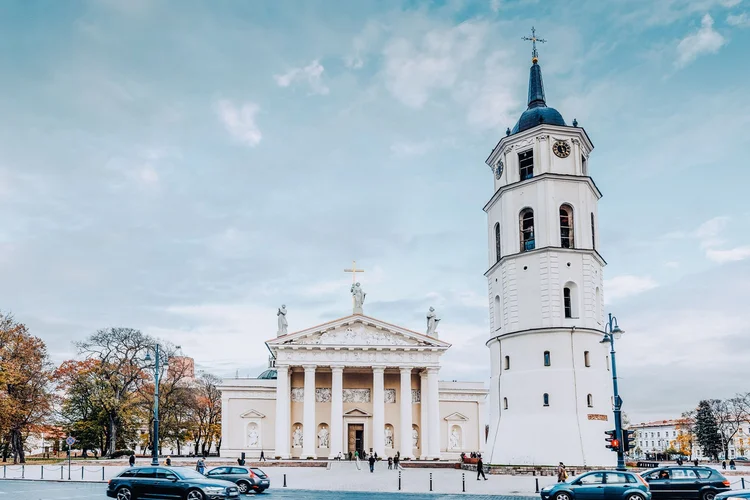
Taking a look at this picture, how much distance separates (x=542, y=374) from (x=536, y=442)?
12.1 ft

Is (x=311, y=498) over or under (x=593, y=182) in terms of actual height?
under

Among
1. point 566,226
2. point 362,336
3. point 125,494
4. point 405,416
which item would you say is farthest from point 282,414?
point 125,494

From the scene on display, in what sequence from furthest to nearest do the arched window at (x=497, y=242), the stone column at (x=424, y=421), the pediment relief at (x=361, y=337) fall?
the pediment relief at (x=361, y=337), the stone column at (x=424, y=421), the arched window at (x=497, y=242)

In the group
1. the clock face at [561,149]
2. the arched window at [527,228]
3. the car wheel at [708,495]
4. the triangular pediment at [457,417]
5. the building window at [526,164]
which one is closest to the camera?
the car wheel at [708,495]

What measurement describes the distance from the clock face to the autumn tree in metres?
44.1

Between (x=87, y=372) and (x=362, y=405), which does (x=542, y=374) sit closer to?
(x=362, y=405)

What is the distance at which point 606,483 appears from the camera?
23375 millimetres

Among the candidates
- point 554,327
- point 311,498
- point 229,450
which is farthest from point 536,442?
point 229,450

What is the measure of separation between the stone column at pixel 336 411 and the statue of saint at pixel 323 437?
65.3 inches

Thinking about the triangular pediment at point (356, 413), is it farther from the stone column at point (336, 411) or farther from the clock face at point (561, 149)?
the clock face at point (561, 149)

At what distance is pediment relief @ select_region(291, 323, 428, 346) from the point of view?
193ft

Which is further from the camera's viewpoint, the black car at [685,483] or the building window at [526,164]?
the building window at [526,164]

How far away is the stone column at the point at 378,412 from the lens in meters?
57.5

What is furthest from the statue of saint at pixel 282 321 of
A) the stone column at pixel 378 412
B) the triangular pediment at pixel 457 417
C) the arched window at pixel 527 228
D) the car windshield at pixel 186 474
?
the car windshield at pixel 186 474
